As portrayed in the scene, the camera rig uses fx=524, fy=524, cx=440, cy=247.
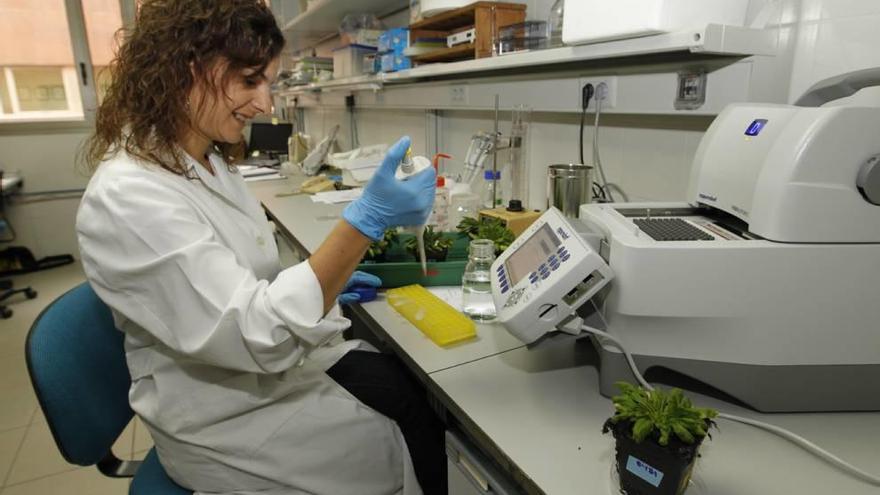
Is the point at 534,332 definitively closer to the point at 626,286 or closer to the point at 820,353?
the point at 626,286

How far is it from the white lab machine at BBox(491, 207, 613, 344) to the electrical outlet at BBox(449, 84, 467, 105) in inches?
51.0

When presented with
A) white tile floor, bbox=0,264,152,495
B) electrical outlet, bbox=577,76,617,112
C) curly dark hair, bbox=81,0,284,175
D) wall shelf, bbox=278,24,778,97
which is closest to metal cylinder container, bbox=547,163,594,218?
electrical outlet, bbox=577,76,617,112

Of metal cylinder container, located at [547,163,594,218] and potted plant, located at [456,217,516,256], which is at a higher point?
metal cylinder container, located at [547,163,594,218]

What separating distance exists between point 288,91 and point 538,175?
2.78 meters

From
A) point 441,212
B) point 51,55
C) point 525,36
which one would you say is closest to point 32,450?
point 441,212

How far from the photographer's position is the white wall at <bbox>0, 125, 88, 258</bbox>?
4.15 metres

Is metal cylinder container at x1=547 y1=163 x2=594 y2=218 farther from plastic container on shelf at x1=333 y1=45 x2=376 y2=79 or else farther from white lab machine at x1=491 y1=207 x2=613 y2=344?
plastic container on shelf at x1=333 y1=45 x2=376 y2=79

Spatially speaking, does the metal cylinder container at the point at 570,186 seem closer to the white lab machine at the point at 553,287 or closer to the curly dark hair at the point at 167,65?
the white lab machine at the point at 553,287

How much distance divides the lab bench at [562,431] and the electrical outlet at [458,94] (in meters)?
1.20

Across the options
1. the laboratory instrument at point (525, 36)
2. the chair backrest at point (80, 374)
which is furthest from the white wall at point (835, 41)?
the chair backrest at point (80, 374)

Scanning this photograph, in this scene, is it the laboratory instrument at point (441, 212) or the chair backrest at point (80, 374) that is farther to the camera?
Result: the laboratory instrument at point (441, 212)

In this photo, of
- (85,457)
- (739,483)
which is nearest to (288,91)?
(85,457)

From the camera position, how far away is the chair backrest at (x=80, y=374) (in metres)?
0.93

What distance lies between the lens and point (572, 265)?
0.73m
